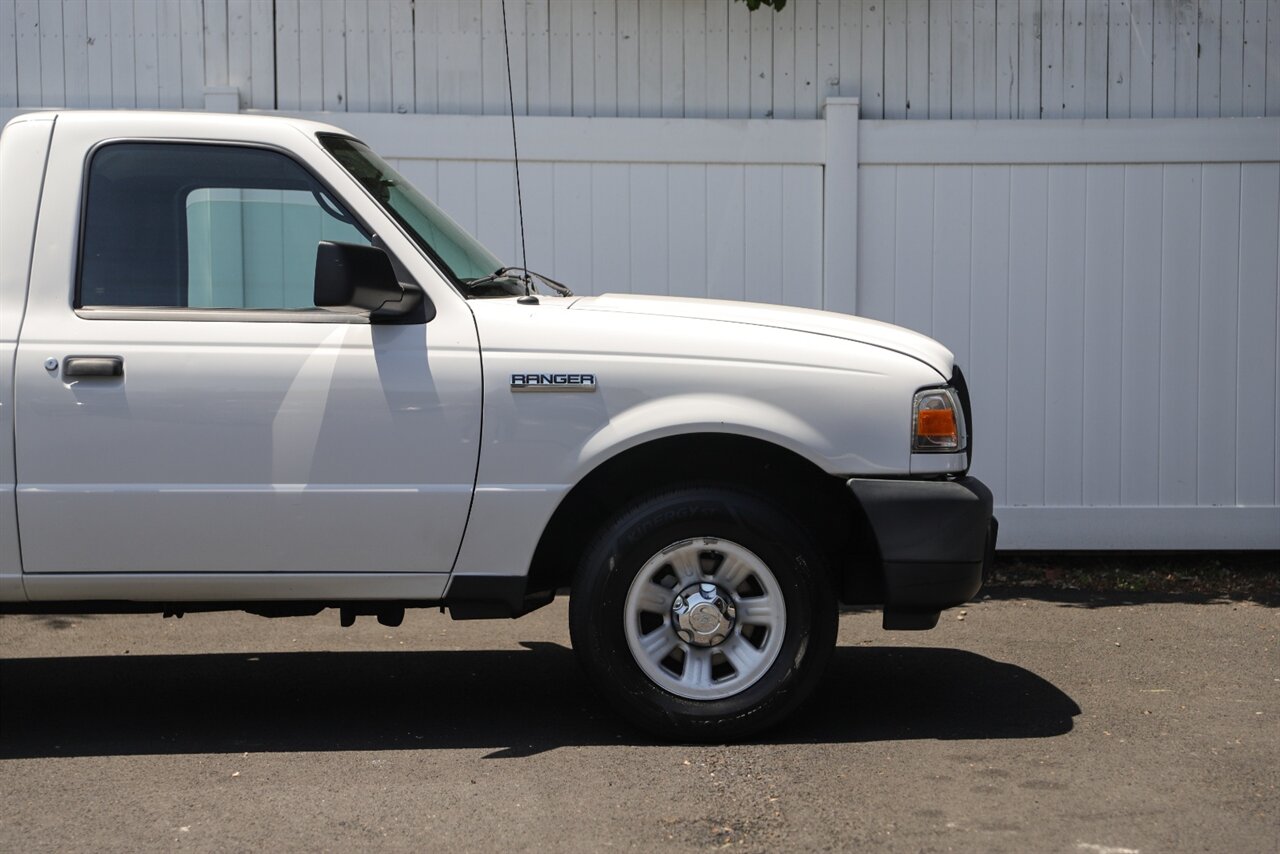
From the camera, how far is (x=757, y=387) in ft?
15.8

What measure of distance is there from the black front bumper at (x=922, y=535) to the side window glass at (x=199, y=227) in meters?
1.86

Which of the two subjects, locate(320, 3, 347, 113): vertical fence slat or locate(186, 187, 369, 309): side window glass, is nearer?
locate(186, 187, 369, 309): side window glass

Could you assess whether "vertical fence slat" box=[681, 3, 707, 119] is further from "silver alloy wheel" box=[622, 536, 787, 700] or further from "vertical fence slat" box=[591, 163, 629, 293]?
"silver alloy wheel" box=[622, 536, 787, 700]

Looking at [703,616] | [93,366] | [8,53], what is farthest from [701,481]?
[8,53]

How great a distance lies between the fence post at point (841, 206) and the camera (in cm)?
793

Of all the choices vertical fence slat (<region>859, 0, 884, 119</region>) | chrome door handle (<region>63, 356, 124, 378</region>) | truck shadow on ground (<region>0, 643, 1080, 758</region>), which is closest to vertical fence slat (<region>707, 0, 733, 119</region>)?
vertical fence slat (<region>859, 0, 884, 119</region>)

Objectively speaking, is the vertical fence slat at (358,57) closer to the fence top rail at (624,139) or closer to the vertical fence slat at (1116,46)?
the fence top rail at (624,139)

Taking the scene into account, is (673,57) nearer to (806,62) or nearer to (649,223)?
(806,62)

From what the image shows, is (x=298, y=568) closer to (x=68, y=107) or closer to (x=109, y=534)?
(x=109, y=534)

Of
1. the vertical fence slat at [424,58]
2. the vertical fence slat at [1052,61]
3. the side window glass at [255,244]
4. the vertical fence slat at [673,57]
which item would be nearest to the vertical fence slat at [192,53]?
the vertical fence slat at [424,58]

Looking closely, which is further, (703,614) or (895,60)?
(895,60)

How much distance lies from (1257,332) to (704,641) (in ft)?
14.6

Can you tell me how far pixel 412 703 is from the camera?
5641 mm

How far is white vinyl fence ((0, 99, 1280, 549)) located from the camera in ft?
26.1
